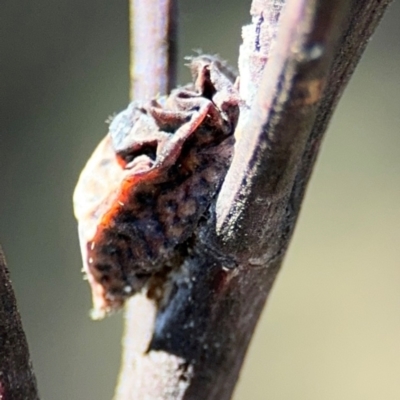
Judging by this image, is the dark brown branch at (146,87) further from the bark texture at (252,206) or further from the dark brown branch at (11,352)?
the dark brown branch at (11,352)

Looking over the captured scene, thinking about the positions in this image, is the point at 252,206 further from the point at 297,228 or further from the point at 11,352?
the point at 297,228

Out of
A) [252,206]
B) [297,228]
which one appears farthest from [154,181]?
[297,228]

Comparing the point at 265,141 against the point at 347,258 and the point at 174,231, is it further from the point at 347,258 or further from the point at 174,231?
A: the point at 347,258

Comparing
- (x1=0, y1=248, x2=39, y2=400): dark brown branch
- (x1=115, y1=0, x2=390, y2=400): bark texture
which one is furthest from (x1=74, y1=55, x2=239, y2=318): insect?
(x1=0, y1=248, x2=39, y2=400): dark brown branch

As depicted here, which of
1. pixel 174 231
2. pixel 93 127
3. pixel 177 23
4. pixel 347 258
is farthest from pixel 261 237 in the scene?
pixel 93 127

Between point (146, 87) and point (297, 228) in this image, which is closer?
point (146, 87)

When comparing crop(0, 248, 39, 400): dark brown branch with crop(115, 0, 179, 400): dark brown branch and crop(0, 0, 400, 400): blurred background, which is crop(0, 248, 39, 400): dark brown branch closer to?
crop(115, 0, 179, 400): dark brown branch
